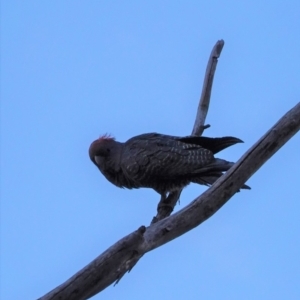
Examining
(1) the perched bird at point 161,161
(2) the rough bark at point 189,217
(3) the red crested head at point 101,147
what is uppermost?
(3) the red crested head at point 101,147

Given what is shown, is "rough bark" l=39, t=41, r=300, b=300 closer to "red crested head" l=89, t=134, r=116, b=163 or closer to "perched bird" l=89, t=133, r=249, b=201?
"perched bird" l=89, t=133, r=249, b=201

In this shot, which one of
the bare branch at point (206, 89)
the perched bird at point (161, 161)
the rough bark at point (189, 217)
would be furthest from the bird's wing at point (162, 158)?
the rough bark at point (189, 217)

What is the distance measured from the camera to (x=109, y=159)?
22.9ft

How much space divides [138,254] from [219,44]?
3.29 meters

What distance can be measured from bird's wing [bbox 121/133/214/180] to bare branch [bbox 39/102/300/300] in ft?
5.26

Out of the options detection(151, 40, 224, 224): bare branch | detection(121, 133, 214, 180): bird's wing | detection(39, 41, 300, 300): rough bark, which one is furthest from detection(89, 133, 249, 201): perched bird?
detection(39, 41, 300, 300): rough bark

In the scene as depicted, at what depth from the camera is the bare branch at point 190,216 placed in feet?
13.5

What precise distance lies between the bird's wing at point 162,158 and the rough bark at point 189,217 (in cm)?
160

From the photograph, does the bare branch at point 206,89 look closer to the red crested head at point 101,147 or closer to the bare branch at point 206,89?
the bare branch at point 206,89

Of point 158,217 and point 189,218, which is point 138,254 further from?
point 158,217

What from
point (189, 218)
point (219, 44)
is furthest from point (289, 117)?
point (219, 44)

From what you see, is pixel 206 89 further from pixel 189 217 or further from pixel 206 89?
pixel 189 217

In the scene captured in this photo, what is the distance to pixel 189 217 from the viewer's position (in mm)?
4613

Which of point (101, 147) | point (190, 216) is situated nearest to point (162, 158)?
point (101, 147)
